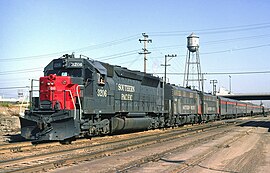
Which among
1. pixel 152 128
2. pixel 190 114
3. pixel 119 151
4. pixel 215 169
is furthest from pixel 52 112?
pixel 190 114

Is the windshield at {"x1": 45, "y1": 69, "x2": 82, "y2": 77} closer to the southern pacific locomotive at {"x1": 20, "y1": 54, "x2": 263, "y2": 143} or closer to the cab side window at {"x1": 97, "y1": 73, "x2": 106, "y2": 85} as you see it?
the southern pacific locomotive at {"x1": 20, "y1": 54, "x2": 263, "y2": 143}

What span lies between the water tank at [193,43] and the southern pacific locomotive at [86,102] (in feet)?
168

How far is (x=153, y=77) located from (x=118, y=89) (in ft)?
21.3

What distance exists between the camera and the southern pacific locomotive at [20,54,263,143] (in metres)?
15.0

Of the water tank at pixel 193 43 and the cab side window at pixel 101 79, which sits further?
the water tank at pixel 193 43


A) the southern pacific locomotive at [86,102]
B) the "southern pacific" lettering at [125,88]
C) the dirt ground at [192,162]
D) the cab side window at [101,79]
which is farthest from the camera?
the "southern pacific" lettering at [125,88]

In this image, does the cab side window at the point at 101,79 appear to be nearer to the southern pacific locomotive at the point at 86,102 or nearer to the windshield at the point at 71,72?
the southern pacific locomotive at the point at 86,102

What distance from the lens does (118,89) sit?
19.6 metres

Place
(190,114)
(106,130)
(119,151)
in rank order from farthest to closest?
(190,114) → (106,130) → (119,151)

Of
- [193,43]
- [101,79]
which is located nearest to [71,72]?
[101,79]

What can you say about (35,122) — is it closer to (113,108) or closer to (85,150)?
(85,150)

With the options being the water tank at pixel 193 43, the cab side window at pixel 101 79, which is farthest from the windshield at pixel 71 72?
the water tank at pixel 193 43

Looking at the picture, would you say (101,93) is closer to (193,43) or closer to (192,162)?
(192,162)

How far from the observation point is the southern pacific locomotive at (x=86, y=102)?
15.0 meters
